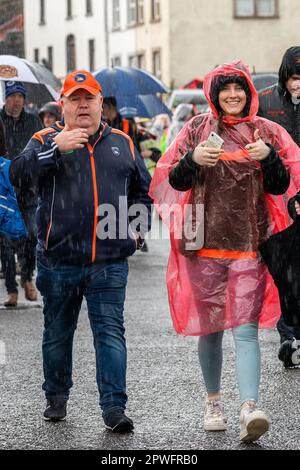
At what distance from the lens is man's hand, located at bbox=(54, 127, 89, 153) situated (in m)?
7.09

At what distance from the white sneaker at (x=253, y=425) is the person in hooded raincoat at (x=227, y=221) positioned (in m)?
0.22

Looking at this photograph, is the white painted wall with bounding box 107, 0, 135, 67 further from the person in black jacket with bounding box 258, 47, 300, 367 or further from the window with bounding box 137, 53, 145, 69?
the person in black jacket with bounding box 258, 47, 300, 367

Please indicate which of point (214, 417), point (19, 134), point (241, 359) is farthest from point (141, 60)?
point (241, 359)

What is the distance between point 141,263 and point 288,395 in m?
→ 9.49

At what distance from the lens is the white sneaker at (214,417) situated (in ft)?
23.4

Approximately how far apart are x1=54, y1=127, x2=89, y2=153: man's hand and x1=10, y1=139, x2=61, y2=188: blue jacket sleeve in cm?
3

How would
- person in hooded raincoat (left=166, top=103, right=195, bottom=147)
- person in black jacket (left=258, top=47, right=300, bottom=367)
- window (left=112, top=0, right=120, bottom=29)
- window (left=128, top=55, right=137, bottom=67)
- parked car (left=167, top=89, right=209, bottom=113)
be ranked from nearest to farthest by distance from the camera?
person in black jacket (left=258, top=47, right=300, bottom=367), person in hooded raincoat (left=166, top=103, right=195, bottom=147), parked car (left=167, top=89, right=209, bottom=113), window (left=128, top=55, right=137, bottom=67), window (left=112, top=0, right=120, bottom=29)

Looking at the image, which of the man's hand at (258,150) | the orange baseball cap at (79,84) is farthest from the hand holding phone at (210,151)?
the orange baseball cap at (79,84)

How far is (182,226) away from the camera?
7.30m

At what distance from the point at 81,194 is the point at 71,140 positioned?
29cm

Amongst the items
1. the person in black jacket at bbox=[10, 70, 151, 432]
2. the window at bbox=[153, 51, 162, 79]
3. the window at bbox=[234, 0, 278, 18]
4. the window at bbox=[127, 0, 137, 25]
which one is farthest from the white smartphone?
the window at bbox=[127, 0, 137, 25]

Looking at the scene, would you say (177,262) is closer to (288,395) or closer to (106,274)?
(106,274)

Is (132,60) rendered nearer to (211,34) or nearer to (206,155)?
(211,34)

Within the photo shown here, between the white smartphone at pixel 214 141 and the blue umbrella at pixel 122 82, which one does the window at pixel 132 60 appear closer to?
the blue umbrella at pixel 122 82
